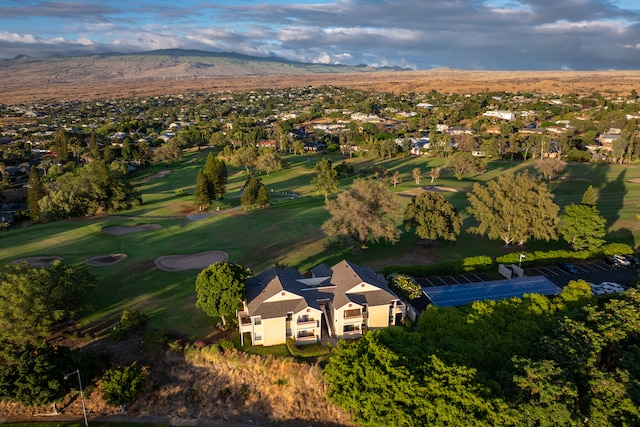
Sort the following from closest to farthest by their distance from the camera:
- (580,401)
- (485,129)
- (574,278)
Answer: (580,401)
(574,278)
(485,129)

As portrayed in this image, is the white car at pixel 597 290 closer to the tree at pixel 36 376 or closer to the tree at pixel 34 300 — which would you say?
the tree at pixel 36 376

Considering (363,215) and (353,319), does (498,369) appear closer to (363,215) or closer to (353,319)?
(353,319)

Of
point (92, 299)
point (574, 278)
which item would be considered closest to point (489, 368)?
point (574, 278)

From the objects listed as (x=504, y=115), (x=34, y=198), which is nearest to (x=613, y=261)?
(x=34, y=198)

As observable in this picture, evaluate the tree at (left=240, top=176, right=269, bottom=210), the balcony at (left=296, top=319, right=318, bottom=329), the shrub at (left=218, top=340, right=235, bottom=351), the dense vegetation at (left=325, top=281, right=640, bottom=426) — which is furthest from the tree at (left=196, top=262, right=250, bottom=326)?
the tree at (left=240, top=176, right=269, bottom=210)

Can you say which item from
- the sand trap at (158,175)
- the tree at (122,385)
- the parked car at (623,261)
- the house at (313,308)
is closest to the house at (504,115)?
the sand trap at (158,175)

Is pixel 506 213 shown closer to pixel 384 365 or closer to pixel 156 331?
pixel 384 365
